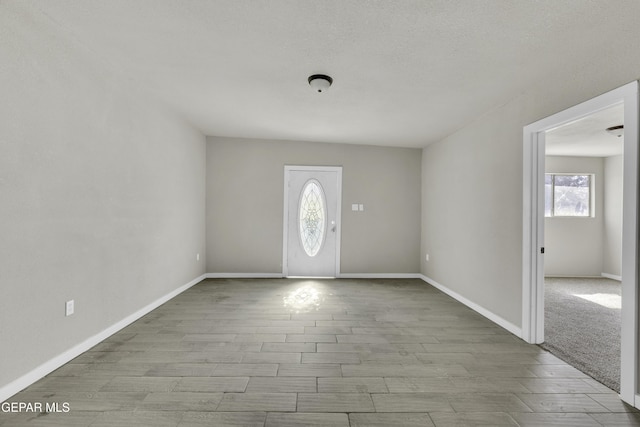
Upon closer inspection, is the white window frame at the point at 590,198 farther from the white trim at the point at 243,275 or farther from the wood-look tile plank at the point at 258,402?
the wood-look tile plank at the point at 258,402

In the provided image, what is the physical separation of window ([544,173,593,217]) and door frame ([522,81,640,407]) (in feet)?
14.5

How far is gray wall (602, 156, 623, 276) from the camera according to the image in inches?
240

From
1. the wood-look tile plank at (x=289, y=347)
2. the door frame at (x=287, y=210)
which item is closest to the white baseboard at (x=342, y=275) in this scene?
the door frame at (x=287, y=210)

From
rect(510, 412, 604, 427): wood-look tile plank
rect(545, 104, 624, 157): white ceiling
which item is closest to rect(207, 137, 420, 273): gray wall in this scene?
→ rect(545, 104, 624, 157): white ceiling

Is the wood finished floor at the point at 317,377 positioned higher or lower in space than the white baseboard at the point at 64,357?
lower

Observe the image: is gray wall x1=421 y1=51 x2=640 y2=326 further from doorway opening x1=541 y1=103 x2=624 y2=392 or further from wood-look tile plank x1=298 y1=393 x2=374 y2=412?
wood-look tile plank x1=298 y1=393 x2=374 y2=412

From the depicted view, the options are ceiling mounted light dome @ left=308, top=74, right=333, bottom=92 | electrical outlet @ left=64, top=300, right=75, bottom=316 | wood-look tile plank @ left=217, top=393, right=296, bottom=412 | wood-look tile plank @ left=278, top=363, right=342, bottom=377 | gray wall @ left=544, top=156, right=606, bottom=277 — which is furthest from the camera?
gray wall @ left=544, top=156, right=606, bottom=277

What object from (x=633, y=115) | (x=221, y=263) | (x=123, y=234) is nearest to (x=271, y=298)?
(x=221, y=263)

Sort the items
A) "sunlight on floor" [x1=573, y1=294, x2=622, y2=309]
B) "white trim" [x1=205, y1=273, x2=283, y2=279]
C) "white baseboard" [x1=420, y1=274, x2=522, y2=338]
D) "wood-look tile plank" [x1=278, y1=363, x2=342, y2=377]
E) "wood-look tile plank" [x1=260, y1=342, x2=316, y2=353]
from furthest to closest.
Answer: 1. "white trim" [x1=205, y1=273, x2=283, y2=279]
2. "sunlight on floor" [x1=573, y1=294, x2=622, y2=309]
3. "white baseboard" [x1=420, y1=274, x2=522, y2=338]
4. "wood-look tile plank" [x1=260, y1=342, x2=316, y2=353]
5. "wood-look tile plank" [x1=278, y1=363, x2=342, y2=377]

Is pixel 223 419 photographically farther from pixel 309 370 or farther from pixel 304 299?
pixel 304 299

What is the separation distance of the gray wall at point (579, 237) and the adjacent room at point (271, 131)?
2.13 m

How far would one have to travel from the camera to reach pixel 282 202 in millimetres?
5660

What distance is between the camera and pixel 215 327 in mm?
3232

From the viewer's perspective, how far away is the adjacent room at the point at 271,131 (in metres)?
1.96
